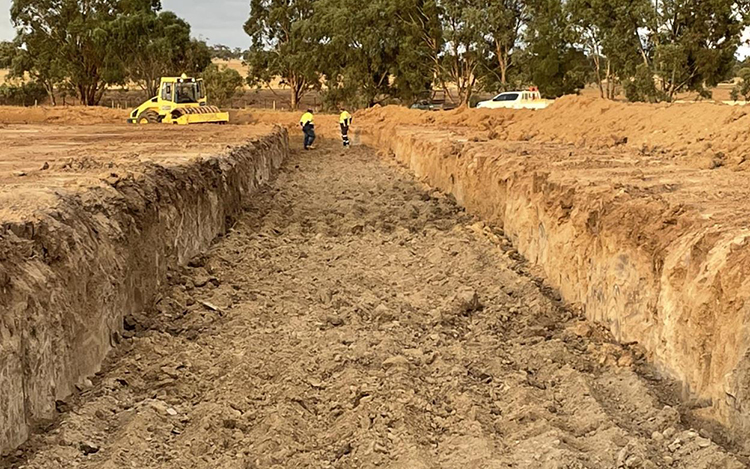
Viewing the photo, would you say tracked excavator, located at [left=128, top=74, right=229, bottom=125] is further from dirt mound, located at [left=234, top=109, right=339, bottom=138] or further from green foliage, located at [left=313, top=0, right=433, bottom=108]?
green foliage, located at [left=313, top=0, right=433, bottom=108]

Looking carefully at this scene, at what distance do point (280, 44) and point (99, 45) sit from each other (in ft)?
39.4

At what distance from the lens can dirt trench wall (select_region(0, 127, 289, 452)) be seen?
4.09 meters

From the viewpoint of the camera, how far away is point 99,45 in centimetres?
4391

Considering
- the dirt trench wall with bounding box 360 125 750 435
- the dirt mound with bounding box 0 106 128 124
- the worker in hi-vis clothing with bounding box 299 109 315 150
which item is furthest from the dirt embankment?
the dirt mound with bounding box 0 106 128 124

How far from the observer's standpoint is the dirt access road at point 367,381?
4.19 meters

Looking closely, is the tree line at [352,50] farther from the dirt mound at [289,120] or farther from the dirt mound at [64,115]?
the dirt mound at [64,115]

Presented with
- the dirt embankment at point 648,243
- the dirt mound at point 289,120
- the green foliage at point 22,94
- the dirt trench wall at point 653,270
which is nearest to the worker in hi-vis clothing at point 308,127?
the dirt mound at point 289,120

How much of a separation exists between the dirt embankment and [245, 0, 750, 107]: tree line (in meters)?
23.0

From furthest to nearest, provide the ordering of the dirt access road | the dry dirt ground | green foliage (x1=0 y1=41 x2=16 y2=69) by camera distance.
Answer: green foliage (x1=0 y1=41 x2=16 y2=69) < the dry dirt ground < the dirt access road

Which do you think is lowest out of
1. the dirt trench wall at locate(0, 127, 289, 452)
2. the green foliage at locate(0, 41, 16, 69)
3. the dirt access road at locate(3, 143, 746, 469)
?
the dirt access road at locate(3, 143, 746, 469)

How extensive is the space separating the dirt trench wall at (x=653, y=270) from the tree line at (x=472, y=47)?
26745 millimetres

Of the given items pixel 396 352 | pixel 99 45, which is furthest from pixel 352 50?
pixel 396 352

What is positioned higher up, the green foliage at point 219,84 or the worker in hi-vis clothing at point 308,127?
the green foliage at point 219,84

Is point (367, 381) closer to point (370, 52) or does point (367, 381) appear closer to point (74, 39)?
point (370, 52)
